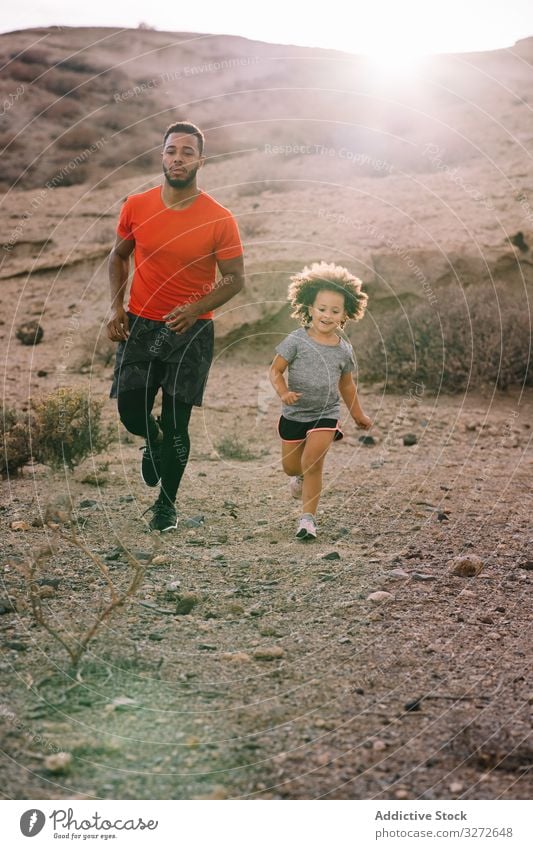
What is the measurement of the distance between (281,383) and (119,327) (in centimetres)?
98

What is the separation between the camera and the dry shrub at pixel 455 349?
394 inches

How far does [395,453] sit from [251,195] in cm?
744

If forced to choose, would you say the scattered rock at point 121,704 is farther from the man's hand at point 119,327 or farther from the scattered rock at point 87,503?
the scattered rock at point 87,503

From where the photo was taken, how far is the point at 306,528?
5406 millimetres

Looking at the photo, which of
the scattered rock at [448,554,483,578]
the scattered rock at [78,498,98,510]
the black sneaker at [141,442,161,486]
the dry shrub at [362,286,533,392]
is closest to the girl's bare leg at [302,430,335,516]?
the scattered rock at [448,554,483,578]

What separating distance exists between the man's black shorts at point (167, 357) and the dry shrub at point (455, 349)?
4808mm

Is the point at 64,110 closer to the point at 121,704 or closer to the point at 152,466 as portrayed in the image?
the point at 152,466

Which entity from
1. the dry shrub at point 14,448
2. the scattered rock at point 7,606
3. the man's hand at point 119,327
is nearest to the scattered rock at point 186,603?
the scattered rock at point 7,606

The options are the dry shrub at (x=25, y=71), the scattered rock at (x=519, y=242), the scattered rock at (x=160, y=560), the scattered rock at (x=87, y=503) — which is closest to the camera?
the scattered rock at (x=160, y=560)

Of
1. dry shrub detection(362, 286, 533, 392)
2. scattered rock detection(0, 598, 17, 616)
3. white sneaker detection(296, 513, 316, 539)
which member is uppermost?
dry shrub detection(362, 286, 533, 392)

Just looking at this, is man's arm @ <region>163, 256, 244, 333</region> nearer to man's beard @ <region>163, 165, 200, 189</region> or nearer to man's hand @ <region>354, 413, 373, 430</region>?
man's beard @ <region>163, 165, 200, 189</region>

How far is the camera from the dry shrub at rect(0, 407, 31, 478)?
6.85m
